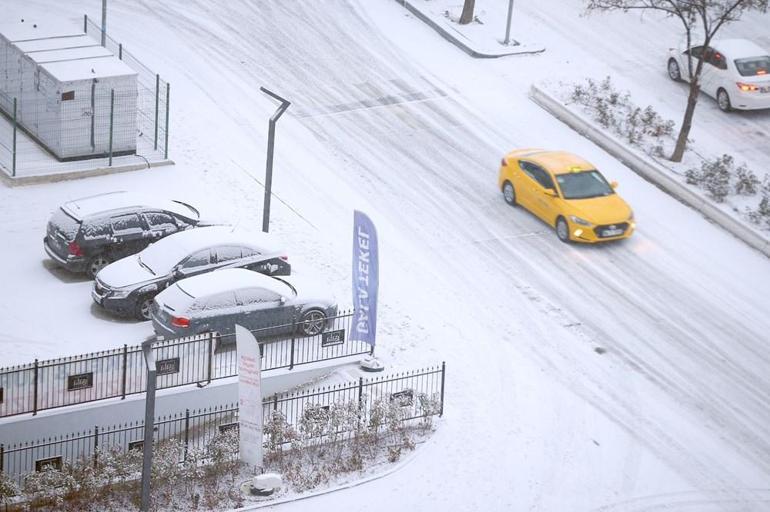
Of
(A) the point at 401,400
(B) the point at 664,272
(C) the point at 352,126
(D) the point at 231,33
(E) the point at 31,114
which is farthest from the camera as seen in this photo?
(D) the point at 231,33

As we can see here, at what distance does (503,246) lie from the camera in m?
30.0

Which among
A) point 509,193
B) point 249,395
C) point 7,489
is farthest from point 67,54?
point 7,489

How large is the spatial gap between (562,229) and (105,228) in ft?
35.8

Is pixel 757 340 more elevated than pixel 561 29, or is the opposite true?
pixel 561 29

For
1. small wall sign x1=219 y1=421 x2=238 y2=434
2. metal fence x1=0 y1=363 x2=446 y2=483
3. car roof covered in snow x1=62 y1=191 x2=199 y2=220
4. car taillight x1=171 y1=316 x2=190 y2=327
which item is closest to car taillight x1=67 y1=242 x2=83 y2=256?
car roof covered in snow x1=62 y1=191 x2=199 y2=220

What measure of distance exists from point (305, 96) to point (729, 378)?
15.7m

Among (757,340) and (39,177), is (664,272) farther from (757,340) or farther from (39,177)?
(39,177)

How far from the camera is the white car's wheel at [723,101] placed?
3703 centimetres

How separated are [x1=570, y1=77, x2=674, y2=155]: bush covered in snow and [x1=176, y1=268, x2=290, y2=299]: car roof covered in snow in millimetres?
14044

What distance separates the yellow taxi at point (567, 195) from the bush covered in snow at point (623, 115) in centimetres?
409

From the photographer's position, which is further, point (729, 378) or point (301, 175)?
point (301, 175)

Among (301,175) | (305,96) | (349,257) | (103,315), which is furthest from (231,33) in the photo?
(103,315)

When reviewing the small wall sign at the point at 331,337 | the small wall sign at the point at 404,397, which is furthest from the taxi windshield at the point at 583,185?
the small wall sign at the point at 404,397

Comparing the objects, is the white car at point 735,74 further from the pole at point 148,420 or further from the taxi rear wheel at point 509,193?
the pole at point 148,420
